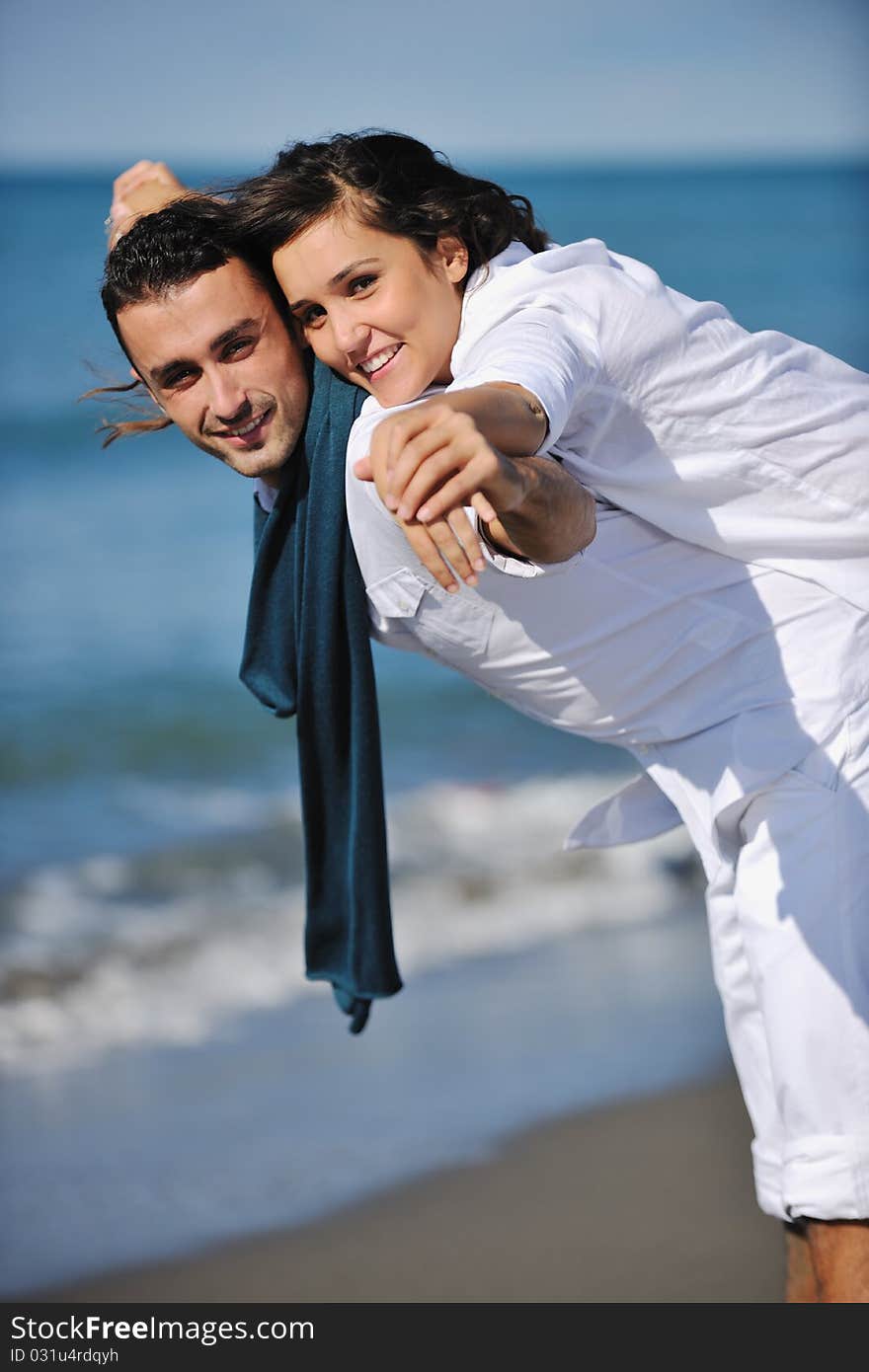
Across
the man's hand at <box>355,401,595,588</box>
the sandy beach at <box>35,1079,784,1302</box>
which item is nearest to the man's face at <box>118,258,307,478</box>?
the man's hand at <box>355,401,595,588</box>

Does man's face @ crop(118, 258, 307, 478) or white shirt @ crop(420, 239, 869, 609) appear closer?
white shirt @ crop(420, 239, 869, 609)

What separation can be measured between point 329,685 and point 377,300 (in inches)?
27.8

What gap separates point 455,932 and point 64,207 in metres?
13.7

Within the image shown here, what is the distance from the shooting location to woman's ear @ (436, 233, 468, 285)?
83.4 inches

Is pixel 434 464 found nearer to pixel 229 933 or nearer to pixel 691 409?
pixel 691 409

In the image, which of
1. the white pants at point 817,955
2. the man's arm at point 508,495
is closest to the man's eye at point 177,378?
the man's arm at point 508,495

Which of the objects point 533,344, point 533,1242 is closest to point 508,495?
point 533,344

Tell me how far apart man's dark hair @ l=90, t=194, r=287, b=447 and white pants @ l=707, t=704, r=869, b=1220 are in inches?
41.2

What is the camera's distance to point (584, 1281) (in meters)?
2.93

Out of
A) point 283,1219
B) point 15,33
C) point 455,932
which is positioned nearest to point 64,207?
point 15,33

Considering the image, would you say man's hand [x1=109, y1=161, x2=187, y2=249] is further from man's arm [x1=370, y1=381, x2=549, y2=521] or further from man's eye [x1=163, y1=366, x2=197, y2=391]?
man's arm [x1=370, y1=381, x2=549, y2=521]

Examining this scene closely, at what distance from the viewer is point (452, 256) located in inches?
83.7

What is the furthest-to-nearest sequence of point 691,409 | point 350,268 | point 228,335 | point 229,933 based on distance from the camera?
point 229,933
point 228,335
point 350,268
point 691,409

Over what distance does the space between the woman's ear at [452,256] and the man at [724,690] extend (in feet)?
0.89
